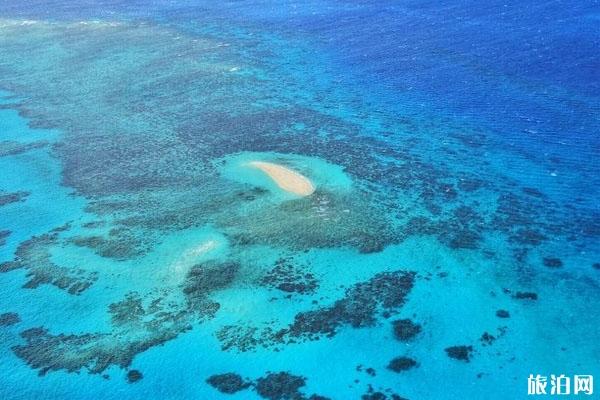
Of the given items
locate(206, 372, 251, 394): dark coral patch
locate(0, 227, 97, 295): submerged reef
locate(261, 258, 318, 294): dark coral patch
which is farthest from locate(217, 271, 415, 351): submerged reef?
locate(0, 227, 97, 295): submerged reef

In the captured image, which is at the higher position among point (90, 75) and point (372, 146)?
point (90, 75)

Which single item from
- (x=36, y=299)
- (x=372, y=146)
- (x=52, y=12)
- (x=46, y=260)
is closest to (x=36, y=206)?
(x=46, y=260)

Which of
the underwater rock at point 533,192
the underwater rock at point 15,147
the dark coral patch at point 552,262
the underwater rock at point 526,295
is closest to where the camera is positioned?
the underwater rock at point 526,295

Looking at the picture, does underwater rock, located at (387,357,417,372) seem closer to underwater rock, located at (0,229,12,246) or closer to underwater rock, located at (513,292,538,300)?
underwater rock, located at (513,292,538,300)

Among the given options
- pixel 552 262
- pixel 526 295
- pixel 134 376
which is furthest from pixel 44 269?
pixel 552 262

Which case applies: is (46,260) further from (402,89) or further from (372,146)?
(402,89)

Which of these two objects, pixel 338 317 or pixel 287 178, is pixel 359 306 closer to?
pixel 338 317

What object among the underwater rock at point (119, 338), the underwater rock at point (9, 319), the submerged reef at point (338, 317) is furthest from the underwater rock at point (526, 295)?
the underwater rock at point (9, 319)

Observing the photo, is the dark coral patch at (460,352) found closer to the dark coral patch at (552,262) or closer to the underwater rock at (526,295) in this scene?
the underwater rock at (526,295)
